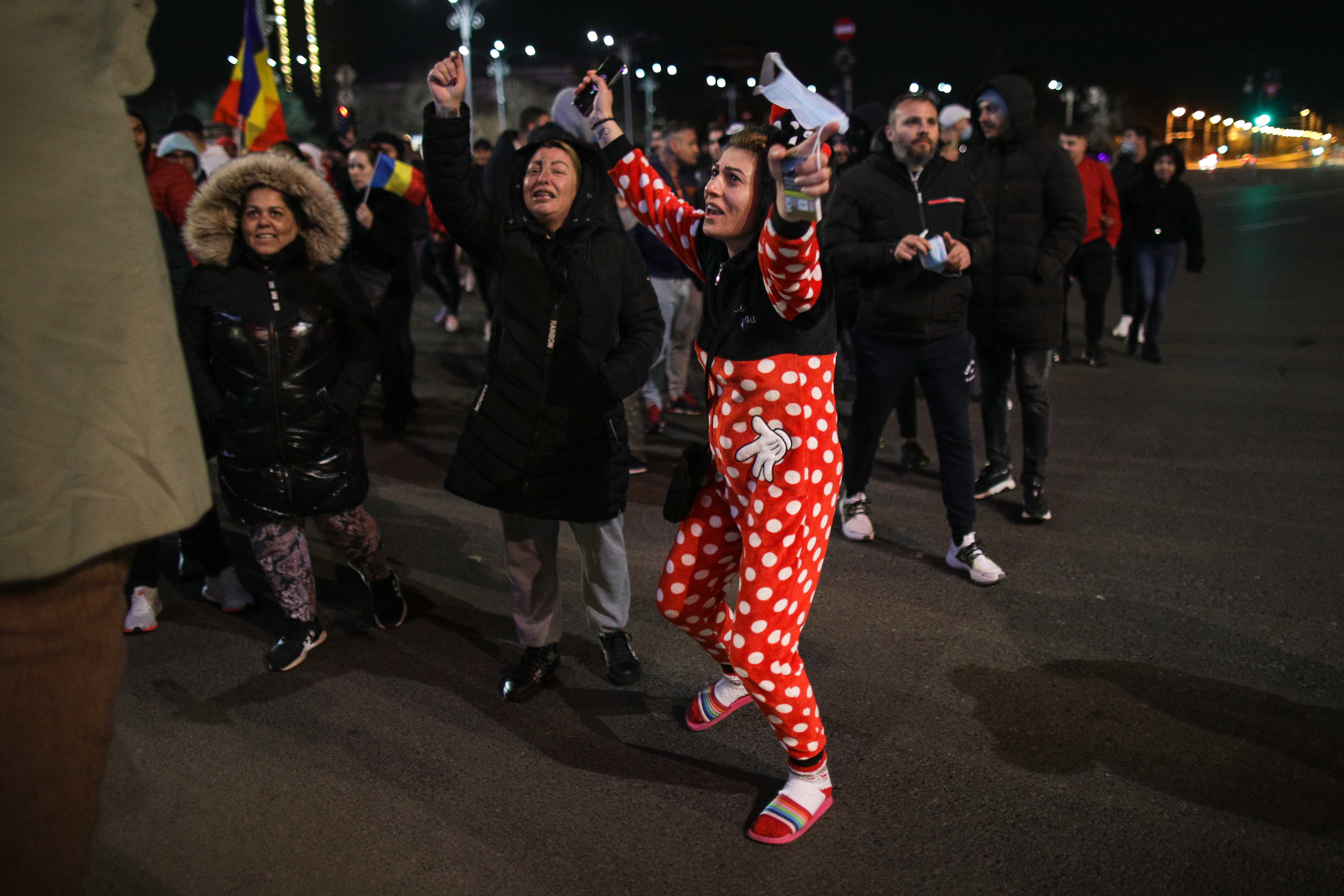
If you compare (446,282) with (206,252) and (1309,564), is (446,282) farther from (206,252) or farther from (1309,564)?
(1309,564)

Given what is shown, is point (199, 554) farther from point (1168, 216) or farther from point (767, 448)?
point (1168, 216)

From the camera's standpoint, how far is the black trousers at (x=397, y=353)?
718 cm

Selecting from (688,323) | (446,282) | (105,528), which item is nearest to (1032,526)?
(688,323)

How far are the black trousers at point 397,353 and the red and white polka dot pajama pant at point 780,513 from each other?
481 centimetres

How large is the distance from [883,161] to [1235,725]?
2.89 meters

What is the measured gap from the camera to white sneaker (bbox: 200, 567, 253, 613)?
4.55m

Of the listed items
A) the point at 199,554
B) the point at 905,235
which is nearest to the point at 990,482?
the point at 905,235

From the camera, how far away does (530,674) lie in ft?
12.3

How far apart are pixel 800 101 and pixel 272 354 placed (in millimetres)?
2359

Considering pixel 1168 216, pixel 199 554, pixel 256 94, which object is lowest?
pixel 199 554

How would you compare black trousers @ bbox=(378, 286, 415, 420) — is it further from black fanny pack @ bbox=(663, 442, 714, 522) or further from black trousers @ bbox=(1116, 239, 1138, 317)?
black trousers @ bbox=(1116, 239, 1138, 317)

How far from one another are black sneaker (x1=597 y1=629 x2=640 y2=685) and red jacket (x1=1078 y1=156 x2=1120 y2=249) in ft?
21.2

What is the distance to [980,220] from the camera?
192 inches

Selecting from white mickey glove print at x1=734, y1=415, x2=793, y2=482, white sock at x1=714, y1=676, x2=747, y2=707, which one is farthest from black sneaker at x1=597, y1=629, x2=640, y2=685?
white mickey glove print at x1=734, y1=415, x2=793, y2=482
